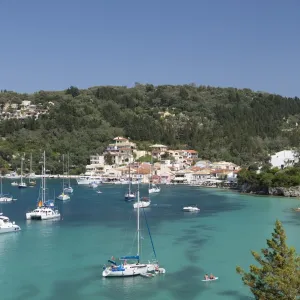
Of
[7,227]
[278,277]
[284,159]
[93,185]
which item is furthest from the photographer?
[284,159]

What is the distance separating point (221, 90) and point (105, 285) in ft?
406

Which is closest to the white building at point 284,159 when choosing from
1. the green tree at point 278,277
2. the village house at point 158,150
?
the village house at point 158,150

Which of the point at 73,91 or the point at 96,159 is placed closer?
the point at 96,159

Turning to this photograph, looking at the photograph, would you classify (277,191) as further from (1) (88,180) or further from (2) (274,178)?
(1) (88,180)

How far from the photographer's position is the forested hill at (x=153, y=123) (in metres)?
95.1

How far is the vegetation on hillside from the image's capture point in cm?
5625

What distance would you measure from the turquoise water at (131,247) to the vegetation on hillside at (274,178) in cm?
487

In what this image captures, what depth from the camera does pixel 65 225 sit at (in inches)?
1455

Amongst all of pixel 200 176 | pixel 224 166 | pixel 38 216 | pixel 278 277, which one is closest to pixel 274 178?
pixel 200 176

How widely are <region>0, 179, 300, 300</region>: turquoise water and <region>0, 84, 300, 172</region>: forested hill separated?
146ft

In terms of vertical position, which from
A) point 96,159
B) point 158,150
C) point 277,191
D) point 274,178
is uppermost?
point 158,150

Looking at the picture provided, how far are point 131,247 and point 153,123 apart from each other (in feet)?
256

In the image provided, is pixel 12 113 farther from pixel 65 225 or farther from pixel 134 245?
pixel 134 245

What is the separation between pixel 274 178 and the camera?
57500 millimetres
